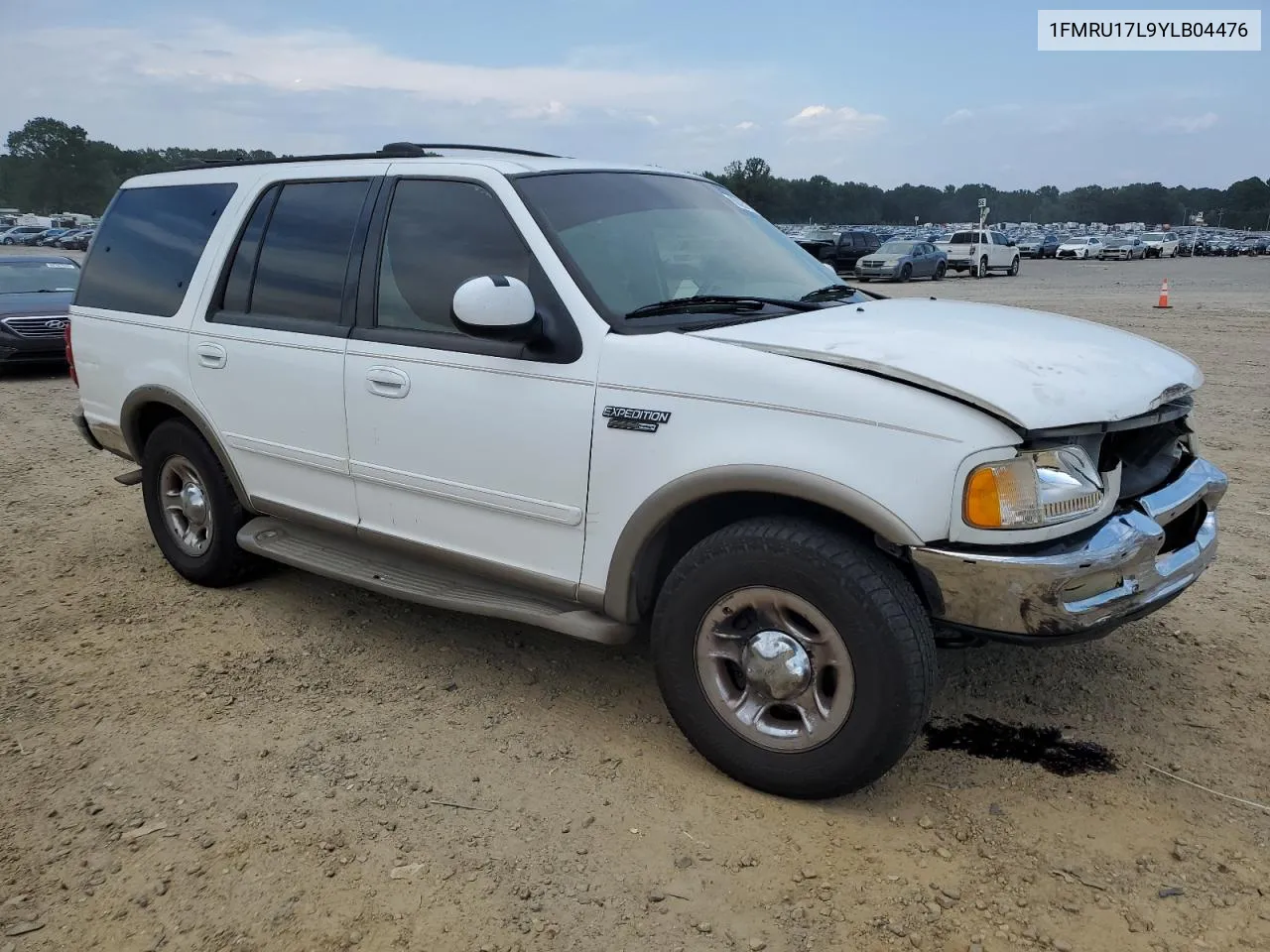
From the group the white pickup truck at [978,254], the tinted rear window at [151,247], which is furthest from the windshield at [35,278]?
the white pickup truck at [978,254]

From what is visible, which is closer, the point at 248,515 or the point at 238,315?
the point at 238,315

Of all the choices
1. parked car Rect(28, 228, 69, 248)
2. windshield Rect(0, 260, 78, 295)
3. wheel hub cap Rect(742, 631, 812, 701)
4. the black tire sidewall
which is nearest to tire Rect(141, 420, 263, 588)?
the black tire sidewall

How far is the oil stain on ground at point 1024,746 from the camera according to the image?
322 cm

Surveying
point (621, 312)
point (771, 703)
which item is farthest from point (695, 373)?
point (771, 703)

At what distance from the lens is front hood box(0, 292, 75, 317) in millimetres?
12352

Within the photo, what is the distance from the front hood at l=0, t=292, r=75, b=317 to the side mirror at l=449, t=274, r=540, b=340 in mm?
11362

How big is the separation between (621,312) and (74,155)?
141 meters

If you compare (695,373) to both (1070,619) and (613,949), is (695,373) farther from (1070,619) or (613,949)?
(613,949)

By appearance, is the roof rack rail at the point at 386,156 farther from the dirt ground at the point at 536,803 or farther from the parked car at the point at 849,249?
the parked car at the point at 849,249

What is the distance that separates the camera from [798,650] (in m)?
2.90

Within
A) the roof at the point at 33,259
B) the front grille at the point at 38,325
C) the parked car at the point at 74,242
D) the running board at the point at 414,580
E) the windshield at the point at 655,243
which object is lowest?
the parked car at the point at 74,242

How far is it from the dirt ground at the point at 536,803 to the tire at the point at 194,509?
206 millimetres

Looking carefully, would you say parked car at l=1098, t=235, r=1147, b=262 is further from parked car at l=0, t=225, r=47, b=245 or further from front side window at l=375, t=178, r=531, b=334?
parked car at l=0, t=225, r=47, b=245

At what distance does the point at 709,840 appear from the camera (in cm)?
287
